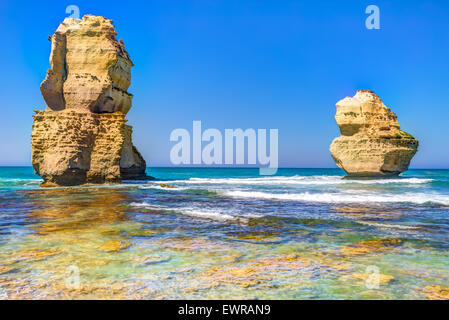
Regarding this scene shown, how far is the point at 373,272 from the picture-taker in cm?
415

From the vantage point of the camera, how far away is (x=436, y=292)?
11.4 feet

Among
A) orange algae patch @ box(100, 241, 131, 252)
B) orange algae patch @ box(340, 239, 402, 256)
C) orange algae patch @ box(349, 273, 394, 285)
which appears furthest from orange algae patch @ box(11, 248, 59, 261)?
orange algae patch @ box(340, 239, 402, 256)

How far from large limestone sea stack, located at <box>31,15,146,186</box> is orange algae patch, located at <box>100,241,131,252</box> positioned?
1661cm

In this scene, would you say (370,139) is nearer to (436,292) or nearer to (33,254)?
(436,292)

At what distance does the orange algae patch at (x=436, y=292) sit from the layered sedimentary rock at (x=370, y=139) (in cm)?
2857

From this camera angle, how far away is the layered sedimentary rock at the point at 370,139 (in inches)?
1176

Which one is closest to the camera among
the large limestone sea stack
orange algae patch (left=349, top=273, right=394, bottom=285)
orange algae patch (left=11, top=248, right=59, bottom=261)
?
orange algae patch (left=349, top=273, right=394, bottom=285)

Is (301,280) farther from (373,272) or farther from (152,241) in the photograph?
(152,241)

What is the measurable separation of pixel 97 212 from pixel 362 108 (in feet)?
90.3

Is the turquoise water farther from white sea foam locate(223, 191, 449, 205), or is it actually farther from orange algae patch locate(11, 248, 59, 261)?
white sea foam locate(223, 191, 449, 205)

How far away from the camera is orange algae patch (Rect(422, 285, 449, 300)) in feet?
11.0

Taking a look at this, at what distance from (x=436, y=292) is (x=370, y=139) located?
28.9 m

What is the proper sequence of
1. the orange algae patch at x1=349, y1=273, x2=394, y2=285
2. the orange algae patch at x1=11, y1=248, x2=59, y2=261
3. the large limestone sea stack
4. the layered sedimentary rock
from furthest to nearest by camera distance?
the layered sedimentary rock → the large limestone sea stack → the orange algae patch at x1=11, y1=248, x2=59, y2=261 → the orange algae patch at x1=349, y1=273, x2=394, y2=285
